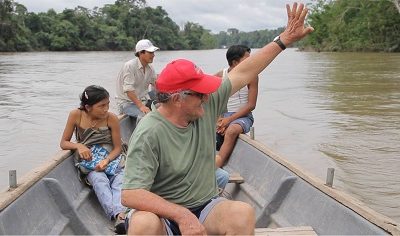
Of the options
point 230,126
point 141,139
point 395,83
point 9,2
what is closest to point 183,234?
point 141,139

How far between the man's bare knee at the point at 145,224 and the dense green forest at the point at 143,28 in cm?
3425

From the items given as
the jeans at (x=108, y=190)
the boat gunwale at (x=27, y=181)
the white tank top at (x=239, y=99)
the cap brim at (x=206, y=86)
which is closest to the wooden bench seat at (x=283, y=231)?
the cap brim at (x=206, y=86)

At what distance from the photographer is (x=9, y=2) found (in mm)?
48438

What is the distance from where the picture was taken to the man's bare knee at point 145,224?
2137 mm

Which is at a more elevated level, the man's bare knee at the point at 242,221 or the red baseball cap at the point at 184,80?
the red baseball cap at the point at 184,80

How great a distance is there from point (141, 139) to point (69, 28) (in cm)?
6336

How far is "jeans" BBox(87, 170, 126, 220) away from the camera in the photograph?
141 inches

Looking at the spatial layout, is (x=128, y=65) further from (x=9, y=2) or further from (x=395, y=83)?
(x=9, y=2)

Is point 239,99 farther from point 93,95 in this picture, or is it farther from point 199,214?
point 199,214

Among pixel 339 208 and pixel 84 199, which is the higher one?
pixel 339 208

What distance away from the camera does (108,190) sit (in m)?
3.76

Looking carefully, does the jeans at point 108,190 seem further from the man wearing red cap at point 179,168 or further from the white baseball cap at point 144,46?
the white baseball cap at point 144,46

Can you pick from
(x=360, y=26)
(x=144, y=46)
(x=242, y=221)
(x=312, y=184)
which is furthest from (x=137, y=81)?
(x=360, y=26)

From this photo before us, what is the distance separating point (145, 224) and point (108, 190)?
1687mm
